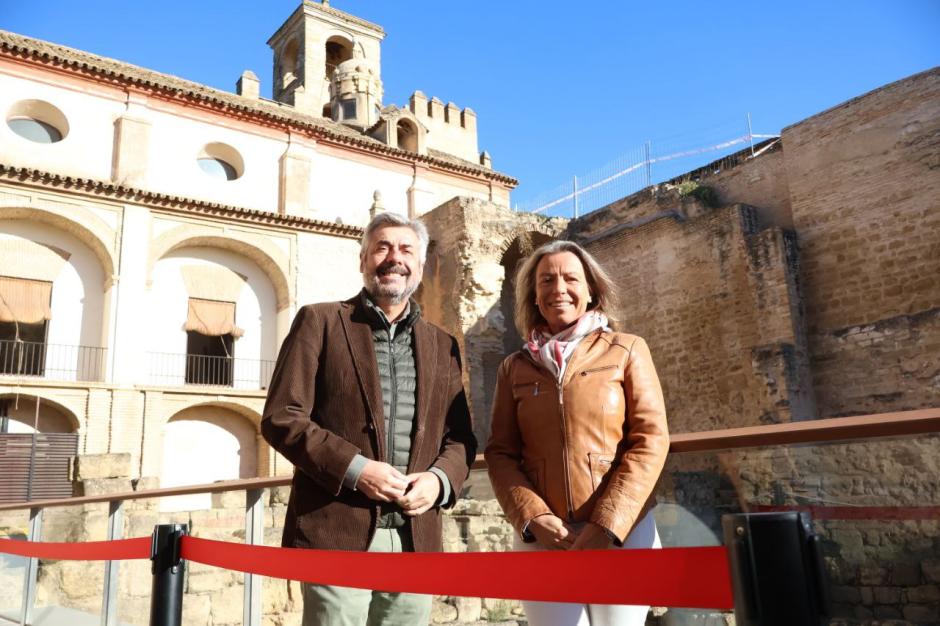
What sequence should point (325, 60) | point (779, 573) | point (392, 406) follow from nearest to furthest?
1. point (779, 573)
2. point (392, 406)
3. point (325, 60)

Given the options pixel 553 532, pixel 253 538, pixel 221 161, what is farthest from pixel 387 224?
pixel 221 161

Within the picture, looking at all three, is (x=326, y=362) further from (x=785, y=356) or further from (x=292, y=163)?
(x=292, y=163)

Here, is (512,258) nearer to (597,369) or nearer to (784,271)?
(784,271)

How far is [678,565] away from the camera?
50.5 inches

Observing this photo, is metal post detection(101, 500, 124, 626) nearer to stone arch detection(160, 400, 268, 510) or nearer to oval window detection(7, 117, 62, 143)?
stone arch detection(160, 400, 268, 510)

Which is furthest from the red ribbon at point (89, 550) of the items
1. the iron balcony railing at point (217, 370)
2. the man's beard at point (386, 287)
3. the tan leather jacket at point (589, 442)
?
the iron balcony railing at point (217, 370)

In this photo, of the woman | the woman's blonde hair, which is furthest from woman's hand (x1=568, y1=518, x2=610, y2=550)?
the woman's blonde hair

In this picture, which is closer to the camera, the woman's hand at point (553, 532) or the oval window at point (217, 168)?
the woman's hand at point (553, 532)

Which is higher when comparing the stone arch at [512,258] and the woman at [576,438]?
the stone arch at [512,258]

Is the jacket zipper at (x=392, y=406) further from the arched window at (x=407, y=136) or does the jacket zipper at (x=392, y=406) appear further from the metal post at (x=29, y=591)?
the arched window at (x=407, y=136)

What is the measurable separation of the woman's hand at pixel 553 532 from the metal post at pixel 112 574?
9.75 ft

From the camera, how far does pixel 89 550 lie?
11.6 ft

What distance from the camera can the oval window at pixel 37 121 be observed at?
17.6 metres

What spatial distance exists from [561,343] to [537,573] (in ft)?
2.87
